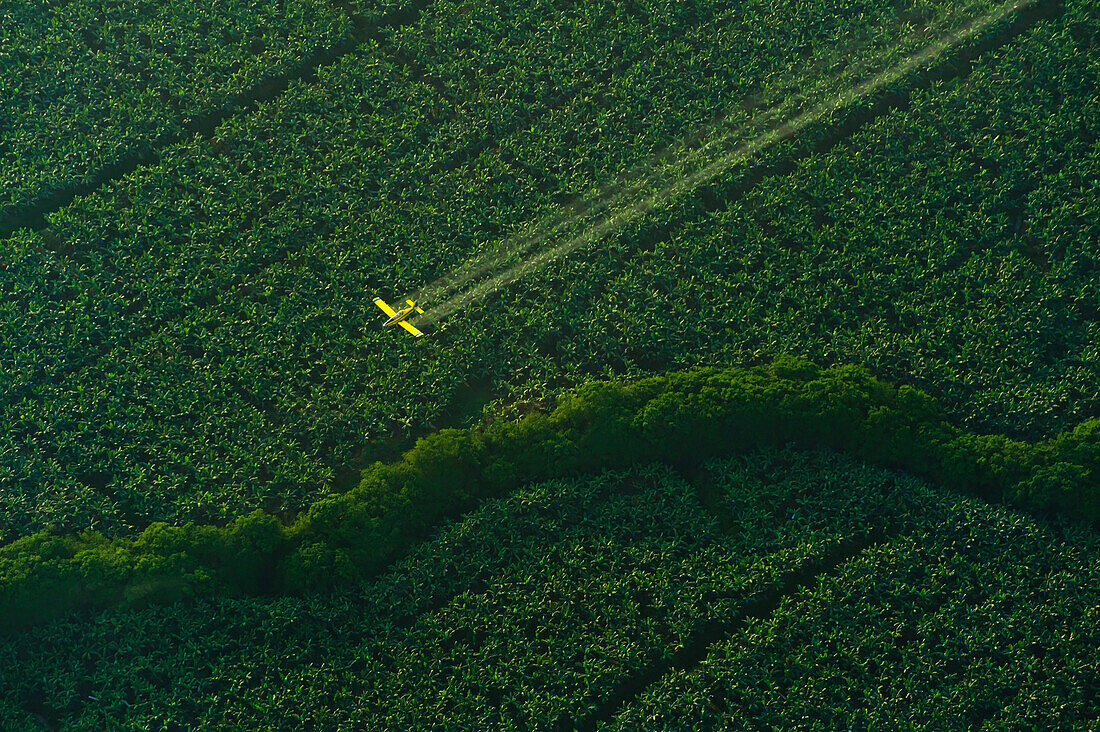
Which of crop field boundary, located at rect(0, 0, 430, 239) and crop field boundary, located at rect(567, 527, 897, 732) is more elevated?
crop field boundary, located at rect(0, 0, 430, 239)

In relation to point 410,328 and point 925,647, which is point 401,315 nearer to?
point 410,328

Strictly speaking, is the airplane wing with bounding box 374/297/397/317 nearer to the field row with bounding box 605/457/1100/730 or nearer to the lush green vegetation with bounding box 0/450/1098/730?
the lush green vegetation with bounding box 0/450/1098/730

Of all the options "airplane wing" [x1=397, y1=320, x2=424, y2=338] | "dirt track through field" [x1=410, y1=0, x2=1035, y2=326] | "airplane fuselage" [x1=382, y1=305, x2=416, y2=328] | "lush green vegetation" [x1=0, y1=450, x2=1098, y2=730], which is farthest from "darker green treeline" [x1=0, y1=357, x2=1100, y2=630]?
"dirt track through field" [x1=410, y1=0, x2=1035, y2=326]

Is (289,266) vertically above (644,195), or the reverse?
(289,266)

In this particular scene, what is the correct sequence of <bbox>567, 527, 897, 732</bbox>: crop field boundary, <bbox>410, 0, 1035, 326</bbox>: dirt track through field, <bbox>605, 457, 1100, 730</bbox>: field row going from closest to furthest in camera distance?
<bbox>605, 457, 1100, 730</bbox>: field row
<bbox>567, 527, 897, 732</bbox>: crop field boundary
<bbox>410, 0, 1035, 326</bbox>: dirt track through field

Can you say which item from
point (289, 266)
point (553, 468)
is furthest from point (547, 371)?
point (289, 266)

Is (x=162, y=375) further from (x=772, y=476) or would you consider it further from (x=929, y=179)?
(x=929, y=179)

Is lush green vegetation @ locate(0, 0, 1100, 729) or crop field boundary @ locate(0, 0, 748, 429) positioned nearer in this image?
lush green vegetation @ locate(0, 0, 1100, 729)
